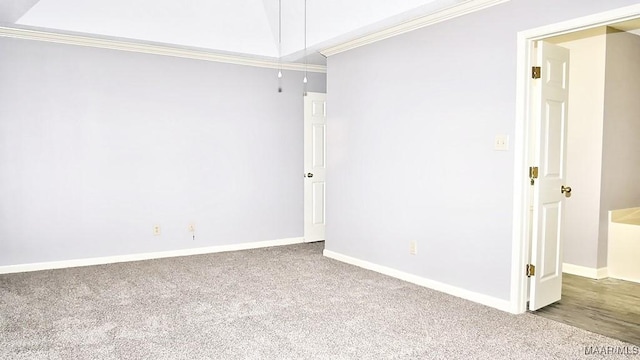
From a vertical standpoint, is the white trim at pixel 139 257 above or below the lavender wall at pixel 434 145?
below

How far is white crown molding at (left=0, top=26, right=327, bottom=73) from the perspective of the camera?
4.54 meters

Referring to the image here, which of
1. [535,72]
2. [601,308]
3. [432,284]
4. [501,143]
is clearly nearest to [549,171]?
[501,143]

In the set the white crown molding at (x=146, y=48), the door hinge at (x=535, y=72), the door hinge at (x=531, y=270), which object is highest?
the white crown molding at (x=146, y=48)

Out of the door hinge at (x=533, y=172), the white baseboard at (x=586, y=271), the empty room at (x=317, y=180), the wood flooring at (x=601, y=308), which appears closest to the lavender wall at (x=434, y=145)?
the empty room at (x=317, y=180)

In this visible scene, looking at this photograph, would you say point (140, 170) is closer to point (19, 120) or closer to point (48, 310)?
point (19, 120)

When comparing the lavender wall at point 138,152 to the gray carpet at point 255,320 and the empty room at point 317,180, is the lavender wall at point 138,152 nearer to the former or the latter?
the empty room at point 317,180

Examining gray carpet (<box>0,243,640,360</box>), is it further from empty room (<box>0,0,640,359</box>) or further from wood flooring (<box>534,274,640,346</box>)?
wood flooring (<box>534,274,640,346</box>)

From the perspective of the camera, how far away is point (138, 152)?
5164 millimetres

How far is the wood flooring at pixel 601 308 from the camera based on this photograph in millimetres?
3189

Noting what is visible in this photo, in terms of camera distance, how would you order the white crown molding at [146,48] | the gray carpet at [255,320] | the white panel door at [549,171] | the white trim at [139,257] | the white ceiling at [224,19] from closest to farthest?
the gray carpet at [255,320] < the white panel door at [549,171] < the white ceiling at [224,19] < the white crown molding at [146,48] < the white trim at [139,257]

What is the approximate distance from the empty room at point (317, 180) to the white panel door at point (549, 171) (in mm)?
22

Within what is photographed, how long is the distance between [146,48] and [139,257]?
2346 millimetres

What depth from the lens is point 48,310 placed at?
3484 mm

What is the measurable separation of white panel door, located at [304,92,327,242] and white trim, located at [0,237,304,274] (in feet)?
0.91
